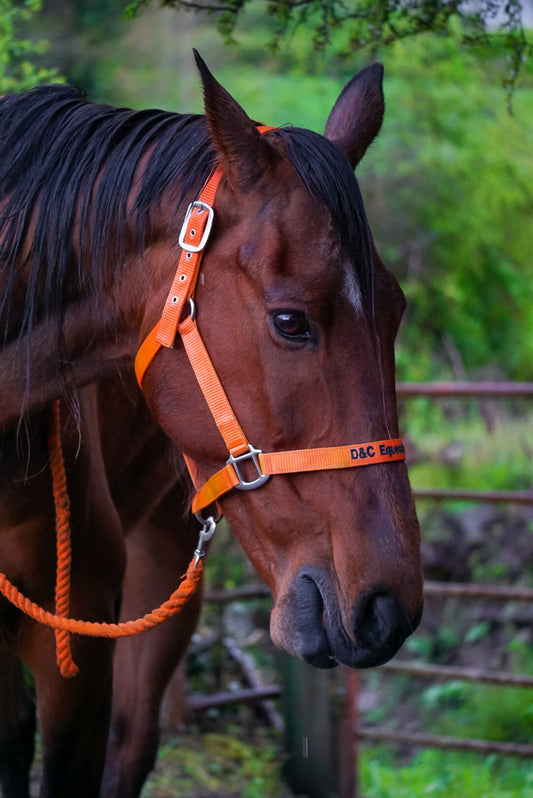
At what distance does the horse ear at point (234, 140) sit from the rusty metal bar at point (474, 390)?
7.71ft

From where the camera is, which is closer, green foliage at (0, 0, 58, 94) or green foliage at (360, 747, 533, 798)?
green foliage at (0, 0, 58, 94)

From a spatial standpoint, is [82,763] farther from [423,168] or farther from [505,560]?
[423,168]

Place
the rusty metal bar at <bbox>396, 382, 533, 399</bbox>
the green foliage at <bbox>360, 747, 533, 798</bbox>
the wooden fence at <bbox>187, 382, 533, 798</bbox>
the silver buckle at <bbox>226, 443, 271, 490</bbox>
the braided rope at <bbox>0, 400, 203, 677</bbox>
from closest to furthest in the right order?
the silver buckle at <bbox>226, 443, 271, 490</bbox>, the braided rope at <bbox>0, 400, 203, 677</bbox>, the rusty metal bar at <bbox>396, 382, 533, 399</bbox>, the wooden fence at <bbox>187, 382, 533, 798</bbox>, the green foliage at <bbox>360, 747, 533, 798</bbox>

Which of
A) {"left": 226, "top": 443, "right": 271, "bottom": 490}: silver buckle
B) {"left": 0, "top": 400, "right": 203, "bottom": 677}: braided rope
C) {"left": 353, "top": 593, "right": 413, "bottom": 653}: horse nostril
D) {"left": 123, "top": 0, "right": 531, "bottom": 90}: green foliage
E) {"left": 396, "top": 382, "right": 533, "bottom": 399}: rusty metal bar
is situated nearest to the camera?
{"left": 353, "top": 593, "right": 413, "bottom": 653}: horse nostril

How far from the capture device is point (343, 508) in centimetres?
149

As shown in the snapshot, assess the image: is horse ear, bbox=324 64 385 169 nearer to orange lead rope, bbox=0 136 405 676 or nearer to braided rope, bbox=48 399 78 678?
orange lead rope, bbox=0 136 405 676

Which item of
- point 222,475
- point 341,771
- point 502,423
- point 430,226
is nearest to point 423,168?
point 430,226

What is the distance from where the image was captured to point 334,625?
149cm

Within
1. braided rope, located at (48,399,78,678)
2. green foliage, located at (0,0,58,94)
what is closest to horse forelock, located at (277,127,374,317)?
braided rope, located at (48,399,78,678)

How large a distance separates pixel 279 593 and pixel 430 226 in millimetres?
7883

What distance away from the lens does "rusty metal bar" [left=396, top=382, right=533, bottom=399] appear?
3.70 metres

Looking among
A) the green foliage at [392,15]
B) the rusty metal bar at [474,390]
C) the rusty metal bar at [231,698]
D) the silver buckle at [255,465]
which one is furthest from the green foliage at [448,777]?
the green foliage at [392,15]

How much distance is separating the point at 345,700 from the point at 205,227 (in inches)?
122

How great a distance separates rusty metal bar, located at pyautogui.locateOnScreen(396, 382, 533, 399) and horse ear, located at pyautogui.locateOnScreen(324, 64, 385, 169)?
2.01 metres
